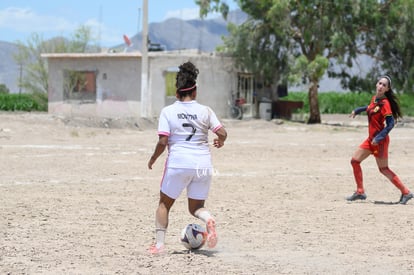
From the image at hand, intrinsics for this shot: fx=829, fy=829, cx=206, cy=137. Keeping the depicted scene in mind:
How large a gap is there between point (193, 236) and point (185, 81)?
4.77ft

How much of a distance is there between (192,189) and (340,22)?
102 ft

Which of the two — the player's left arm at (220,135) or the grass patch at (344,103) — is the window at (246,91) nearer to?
the grass patch at (344,103)

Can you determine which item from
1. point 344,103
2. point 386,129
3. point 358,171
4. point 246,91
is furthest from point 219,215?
point 344,103

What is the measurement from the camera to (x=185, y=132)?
295 inches

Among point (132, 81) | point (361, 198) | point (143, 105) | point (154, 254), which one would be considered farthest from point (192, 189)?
point (132, 81)

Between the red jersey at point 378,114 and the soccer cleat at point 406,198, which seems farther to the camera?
the soccer cleat at point 406,198

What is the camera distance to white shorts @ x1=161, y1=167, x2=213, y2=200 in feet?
24.5

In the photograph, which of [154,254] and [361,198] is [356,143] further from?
[154,254]

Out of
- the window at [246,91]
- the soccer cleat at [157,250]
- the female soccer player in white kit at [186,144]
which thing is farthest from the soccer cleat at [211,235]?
the window at [246,91]

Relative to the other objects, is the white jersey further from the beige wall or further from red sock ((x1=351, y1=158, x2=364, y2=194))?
the beige wall

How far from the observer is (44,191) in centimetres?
1273

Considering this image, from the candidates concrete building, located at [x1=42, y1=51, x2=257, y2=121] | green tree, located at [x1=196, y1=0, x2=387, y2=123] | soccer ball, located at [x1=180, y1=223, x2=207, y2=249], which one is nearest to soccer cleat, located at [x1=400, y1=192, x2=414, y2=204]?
soccer ball, located at [x1=180, y1=223, x2=207, y2=249]

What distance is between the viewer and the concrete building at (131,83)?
38.7m

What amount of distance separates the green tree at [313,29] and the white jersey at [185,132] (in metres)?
29.2
